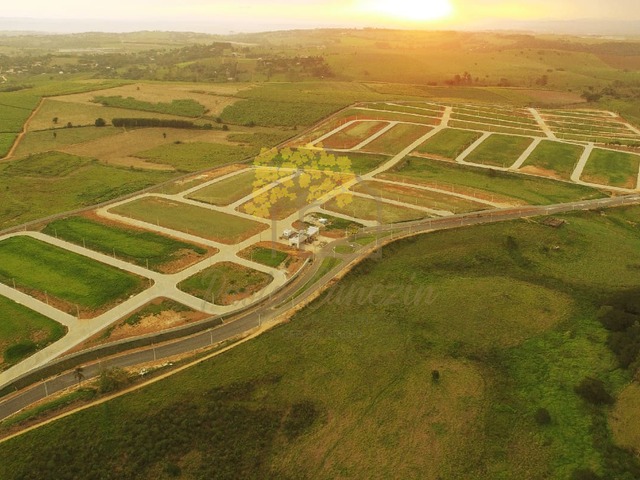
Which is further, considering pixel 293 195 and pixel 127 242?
pixel 293 195

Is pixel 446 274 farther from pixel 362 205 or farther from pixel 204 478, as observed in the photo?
pixel 204 478

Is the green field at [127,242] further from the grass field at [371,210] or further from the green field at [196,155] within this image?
the green field at [196,155]

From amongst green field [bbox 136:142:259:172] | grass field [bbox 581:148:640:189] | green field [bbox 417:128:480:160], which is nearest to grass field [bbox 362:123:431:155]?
green field [bbox 417:128:480:160]

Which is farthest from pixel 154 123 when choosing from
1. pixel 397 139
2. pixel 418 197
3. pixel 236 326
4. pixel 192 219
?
pixel 236 326

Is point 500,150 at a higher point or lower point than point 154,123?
lower

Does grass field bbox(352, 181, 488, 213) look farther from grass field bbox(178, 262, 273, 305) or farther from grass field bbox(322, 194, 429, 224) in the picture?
grass field bbox(178, 262, 273, 305)

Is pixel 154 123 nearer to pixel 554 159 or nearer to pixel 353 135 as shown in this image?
pixel 353 135
